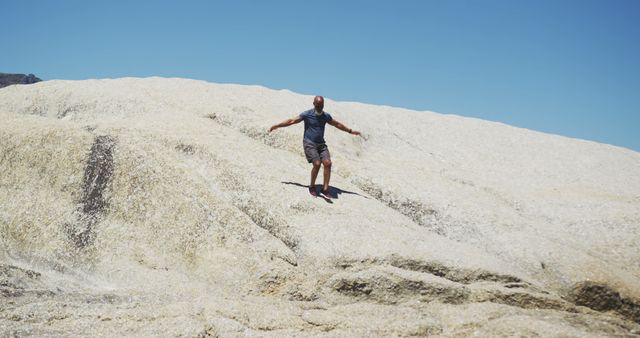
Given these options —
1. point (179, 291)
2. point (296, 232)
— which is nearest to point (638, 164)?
point (296, 232)

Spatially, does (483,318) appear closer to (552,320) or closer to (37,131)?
(552,320)

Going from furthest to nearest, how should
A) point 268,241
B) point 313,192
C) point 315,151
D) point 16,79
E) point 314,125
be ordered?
point 16,79, point 313,192, point 314,125, point 315,151, point 268,241

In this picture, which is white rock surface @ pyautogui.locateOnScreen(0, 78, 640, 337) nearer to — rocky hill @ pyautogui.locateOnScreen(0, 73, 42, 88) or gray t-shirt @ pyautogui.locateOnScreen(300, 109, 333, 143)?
gray t-shirt @ pyautogui.locateOnScreen(300, 109, 333, 143)

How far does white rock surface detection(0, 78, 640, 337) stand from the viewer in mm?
10664

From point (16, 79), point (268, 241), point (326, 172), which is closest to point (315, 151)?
point (326, 172)

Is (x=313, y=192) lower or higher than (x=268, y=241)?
higher

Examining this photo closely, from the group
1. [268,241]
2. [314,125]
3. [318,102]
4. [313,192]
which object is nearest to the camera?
[268,241]

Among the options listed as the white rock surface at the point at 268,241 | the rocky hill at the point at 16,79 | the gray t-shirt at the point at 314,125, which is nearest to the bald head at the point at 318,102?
the gray t-shirt at the point at 314,125

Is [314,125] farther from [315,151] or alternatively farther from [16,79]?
[16,79]

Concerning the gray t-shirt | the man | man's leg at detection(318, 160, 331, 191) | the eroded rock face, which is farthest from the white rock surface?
the gray t-shirt

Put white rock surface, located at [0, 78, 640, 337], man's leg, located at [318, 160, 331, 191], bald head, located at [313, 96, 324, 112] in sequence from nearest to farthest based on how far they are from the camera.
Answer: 1. white rock surface, located at [0, 78, 640, 337]
2. bald head, located at [313, 96, 324, 112]
3. man's leg, located at [318, 160, 331, 191]

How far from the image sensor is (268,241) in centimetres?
1376

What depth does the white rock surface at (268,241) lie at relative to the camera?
10.7 meters

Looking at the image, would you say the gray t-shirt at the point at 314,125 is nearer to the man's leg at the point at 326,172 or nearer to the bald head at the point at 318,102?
the bald head at the point at 318,102
